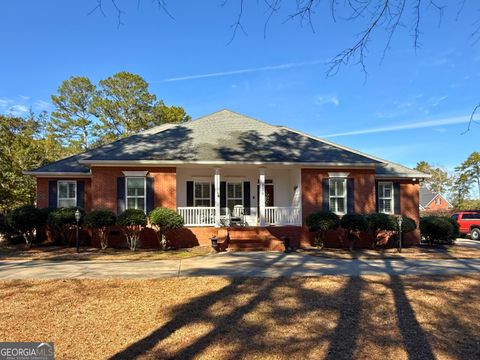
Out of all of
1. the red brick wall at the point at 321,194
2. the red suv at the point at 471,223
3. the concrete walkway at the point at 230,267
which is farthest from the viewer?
the red suv at the point at 471,223

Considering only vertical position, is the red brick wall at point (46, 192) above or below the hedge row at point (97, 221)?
above

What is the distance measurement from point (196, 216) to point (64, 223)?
5.20 m

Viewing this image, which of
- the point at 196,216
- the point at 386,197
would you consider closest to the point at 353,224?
the point at 386,197

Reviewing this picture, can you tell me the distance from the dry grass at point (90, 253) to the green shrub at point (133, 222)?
1.53 feet

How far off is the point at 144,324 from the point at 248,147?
1251 centimetres

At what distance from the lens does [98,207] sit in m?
15.5

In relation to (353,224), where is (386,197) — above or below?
above

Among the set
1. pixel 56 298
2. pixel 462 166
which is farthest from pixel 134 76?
pixel 462 166

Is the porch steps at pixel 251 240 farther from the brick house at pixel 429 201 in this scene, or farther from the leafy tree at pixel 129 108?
the brick house at pixel 429 201

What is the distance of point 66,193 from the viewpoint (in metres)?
17.3

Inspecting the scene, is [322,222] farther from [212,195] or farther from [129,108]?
[129,108]

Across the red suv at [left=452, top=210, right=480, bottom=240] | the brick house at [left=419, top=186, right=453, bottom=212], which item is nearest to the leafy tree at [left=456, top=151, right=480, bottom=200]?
the brick house at [left=419, top=186, right=453, bottom=212]

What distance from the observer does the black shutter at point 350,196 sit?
16656 millimetres

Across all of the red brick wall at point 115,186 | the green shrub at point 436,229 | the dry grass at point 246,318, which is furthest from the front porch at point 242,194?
the dry grass at point 246,318
